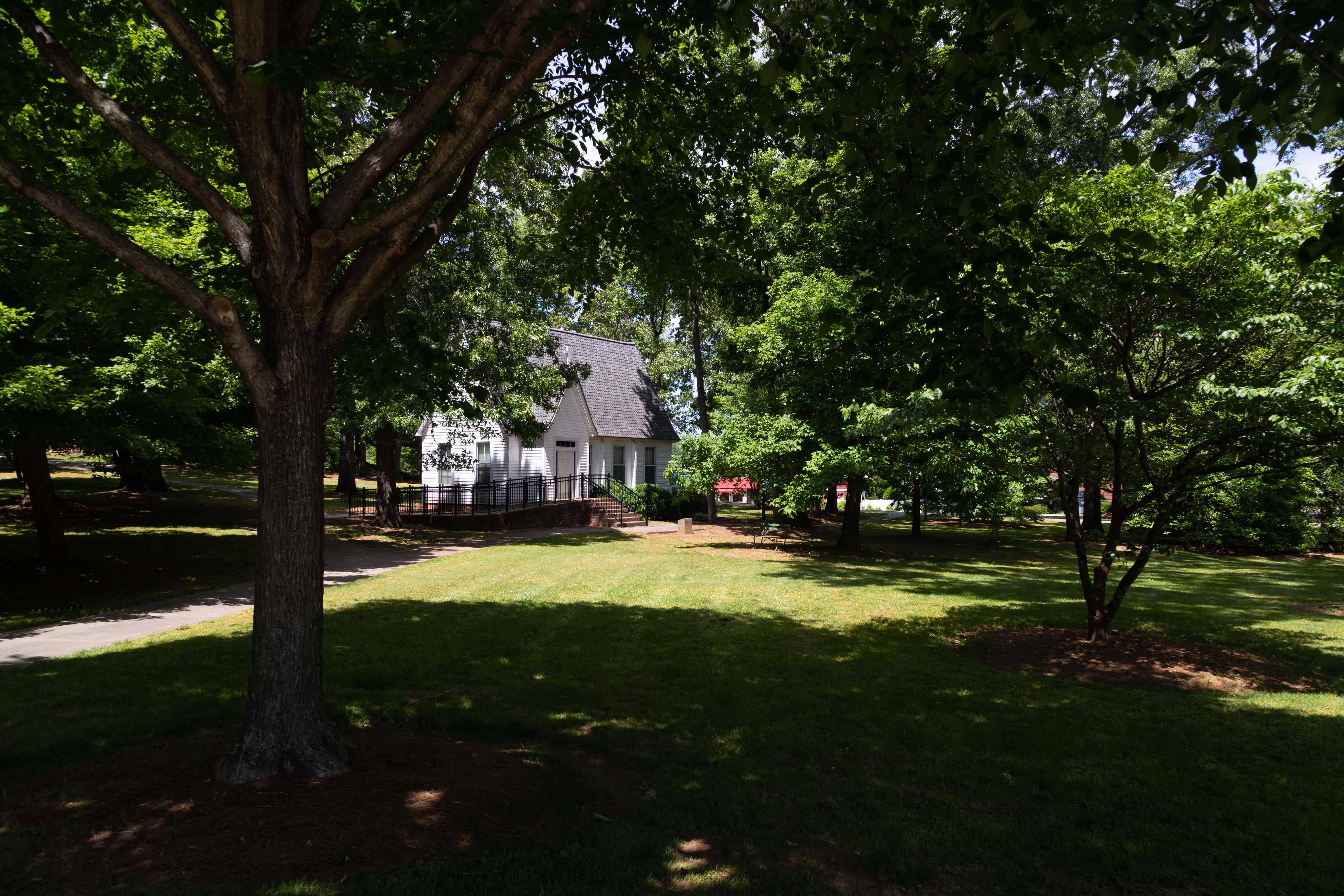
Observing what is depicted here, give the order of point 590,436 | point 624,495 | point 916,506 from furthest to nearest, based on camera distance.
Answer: point 590,436, point 624,495, point 916,506

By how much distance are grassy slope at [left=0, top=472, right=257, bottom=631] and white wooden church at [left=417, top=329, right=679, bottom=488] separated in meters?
8.31

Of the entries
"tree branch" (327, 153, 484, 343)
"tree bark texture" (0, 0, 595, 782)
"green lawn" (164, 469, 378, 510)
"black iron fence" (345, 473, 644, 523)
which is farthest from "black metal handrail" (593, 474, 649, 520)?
"tree bark texture" (0, 0, 595, 782)

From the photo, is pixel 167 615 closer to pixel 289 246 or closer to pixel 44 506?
pixel 44 506

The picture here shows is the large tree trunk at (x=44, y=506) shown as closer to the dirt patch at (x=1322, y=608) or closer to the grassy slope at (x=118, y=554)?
the grassy slope at (x=118, y=554)

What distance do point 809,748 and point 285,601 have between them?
3.97 m

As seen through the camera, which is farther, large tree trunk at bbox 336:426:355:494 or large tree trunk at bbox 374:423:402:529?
large tree trunk at bbox 336:426:355:494

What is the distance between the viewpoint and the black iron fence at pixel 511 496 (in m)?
29.2

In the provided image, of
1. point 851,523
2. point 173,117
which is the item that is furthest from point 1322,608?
point 173,117

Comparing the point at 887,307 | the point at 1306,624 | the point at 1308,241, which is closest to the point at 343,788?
the point at 887,307

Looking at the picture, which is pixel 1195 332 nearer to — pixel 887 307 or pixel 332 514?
pixel 887 307

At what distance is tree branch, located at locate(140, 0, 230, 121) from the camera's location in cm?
466

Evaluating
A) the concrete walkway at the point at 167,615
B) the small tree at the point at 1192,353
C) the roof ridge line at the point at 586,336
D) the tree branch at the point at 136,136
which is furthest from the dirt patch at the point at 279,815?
the roof ridge line at the point at 586,336

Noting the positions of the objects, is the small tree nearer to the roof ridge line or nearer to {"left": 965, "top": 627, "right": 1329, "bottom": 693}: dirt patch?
{"left": 965, "top": 627, "right": 1329, "bottom": 693}: dirt patch

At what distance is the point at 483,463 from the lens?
32.0 m
